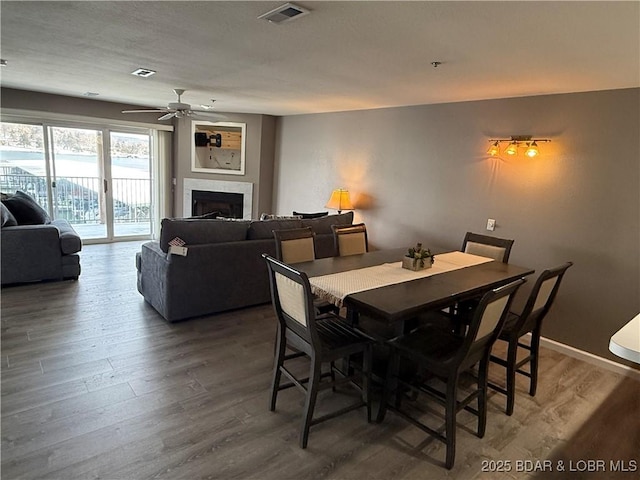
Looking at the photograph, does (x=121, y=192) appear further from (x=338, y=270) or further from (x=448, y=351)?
(x=448, y=351)

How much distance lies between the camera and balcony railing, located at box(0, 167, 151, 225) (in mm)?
6168

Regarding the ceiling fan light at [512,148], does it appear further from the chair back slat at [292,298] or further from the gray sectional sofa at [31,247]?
the gray sectional sofa at [31,247]

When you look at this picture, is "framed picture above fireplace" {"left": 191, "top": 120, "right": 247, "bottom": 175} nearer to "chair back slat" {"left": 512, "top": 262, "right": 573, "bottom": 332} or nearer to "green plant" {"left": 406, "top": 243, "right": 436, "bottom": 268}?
"green plant" {"left": 406, "top": 243, "right": 436, "bottom": 268}

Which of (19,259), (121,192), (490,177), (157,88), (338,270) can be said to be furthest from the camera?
(121,192)

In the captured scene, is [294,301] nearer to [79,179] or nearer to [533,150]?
[533,150]

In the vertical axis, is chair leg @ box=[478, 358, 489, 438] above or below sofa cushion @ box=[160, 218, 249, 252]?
below

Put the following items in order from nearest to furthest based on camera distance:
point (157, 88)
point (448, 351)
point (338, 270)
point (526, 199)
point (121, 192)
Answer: point (448, 351)
point (338, 270)
point (526, 199)
point (157, 88)
point (121, 192)

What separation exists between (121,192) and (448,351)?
22.4ft

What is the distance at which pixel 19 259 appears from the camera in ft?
14.5

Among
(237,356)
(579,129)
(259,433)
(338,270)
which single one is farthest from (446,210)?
(259,433)

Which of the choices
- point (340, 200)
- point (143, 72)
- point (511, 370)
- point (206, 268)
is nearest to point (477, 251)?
point (511, 370)

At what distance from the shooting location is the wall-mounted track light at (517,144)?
370 cm

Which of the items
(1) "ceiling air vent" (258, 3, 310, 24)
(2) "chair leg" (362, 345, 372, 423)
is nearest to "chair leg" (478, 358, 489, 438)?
(2) "chair leg" (362, 345, 372, 423)

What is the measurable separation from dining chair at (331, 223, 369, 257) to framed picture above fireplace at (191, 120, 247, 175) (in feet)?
12.8
